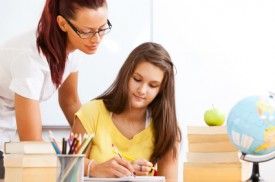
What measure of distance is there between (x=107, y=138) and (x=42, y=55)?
1.32 ft

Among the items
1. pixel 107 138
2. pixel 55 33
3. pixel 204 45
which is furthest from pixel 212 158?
pixel 204 45

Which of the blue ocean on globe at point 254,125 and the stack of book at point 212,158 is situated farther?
the stack of book at point 212,158

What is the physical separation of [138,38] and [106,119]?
1.08 meters

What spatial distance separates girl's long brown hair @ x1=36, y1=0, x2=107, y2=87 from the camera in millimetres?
1984

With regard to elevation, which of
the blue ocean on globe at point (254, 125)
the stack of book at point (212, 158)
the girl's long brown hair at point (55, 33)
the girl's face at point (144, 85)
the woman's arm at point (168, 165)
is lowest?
the woman's arm at point (168, 165)

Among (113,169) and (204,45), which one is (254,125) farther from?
(204,45)

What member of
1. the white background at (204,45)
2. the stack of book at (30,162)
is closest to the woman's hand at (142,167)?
the stack of book at (30,162)

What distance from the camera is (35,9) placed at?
123 inches

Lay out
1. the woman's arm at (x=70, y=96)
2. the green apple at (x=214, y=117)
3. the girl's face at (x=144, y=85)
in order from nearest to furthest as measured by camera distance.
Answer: the green apple at (x=214, y=117)
the girl's face at (x=144, y=85)
the woman's arm at (x=70, y=96)

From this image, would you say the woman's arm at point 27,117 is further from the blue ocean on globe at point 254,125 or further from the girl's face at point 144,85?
the blue ocean on globe at point 254,125

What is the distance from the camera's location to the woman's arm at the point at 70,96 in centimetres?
232

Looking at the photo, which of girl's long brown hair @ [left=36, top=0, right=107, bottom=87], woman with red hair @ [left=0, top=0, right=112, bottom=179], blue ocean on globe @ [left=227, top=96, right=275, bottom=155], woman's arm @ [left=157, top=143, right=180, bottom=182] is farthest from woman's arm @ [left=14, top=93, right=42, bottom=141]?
blue ocean on globe @ [left=227, top=96, right=275, bottom=155]

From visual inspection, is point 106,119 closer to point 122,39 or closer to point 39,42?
point 39,42

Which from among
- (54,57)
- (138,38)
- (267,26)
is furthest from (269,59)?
(54,57)
